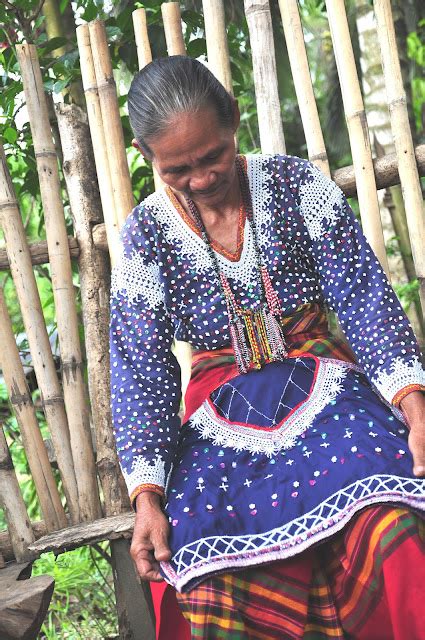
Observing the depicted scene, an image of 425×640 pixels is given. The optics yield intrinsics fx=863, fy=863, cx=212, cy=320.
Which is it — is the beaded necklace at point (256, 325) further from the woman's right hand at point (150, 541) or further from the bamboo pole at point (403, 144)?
the bamboo pole at point (403, 144)

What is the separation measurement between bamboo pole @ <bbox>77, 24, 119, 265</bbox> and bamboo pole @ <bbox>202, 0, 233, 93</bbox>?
0.44 meters

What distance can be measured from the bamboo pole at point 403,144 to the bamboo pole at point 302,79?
254 mm

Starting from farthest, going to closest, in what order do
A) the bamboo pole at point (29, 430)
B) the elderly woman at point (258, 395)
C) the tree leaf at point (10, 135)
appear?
the tree leaf at point (10, 135), the bamboo pole at point (29, 430), the elderly woman at point (258, 395)

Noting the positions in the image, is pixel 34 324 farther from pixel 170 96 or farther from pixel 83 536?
pixel 170 96

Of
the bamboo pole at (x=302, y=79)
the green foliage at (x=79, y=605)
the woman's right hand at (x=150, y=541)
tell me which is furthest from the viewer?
the green foliage at (x=79, y=605)

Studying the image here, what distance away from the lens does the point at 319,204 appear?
2.37m

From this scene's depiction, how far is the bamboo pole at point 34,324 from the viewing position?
3068mm

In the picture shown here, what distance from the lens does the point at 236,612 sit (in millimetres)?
1901

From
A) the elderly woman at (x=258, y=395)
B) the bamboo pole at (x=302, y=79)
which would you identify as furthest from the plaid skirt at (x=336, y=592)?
the bamboo pole at (x=302, y=79)

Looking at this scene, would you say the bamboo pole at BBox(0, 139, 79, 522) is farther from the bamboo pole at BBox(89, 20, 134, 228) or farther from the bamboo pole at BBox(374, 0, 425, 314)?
the bamboo pole at BBox(374, 0, 425, 314)

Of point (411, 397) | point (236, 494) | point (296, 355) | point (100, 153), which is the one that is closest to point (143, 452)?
point (236, 494)

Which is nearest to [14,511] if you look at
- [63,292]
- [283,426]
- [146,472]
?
[63,292]

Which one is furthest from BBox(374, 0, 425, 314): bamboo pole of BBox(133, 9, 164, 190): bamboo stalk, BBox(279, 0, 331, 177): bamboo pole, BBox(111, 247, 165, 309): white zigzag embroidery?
BBox(111, 247, 165, 309): white zigzag embroidery

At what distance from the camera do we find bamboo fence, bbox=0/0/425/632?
116 inches
